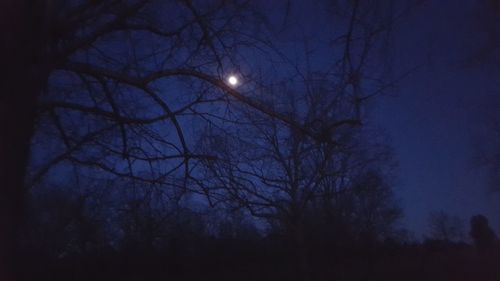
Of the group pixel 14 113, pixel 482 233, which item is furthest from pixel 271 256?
pixel 14 113

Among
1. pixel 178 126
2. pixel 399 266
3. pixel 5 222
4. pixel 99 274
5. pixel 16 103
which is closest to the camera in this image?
pixel 5 222

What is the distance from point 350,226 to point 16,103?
19983mm

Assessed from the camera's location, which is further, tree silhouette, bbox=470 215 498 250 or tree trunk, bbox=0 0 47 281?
tree silhouette, bbox=470 215 498 250

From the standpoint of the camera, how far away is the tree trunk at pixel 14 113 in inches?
132

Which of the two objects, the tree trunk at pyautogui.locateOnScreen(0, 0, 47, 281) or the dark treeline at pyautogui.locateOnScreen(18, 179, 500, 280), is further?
the dark treeline at pyautogui.locateOnScreen(18, 179, 500, 280)

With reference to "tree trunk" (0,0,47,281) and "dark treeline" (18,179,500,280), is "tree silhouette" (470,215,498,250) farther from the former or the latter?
"tree trunk" (0,0,47,281)

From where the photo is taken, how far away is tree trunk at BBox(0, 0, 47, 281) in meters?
3.36

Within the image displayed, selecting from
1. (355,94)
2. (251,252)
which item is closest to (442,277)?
(251,252)

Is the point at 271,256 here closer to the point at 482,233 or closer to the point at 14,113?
the point at 482,233

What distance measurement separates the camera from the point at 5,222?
3.33m

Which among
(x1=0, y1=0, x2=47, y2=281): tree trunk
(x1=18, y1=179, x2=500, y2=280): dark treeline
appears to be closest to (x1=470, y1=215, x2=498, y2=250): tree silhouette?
(x1=18, y1=179, x2=500, y2=280): dark treeline

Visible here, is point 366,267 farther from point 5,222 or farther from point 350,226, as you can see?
point 5,222

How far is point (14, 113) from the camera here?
358cm

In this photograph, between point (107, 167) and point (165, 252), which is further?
point (165, 252)
